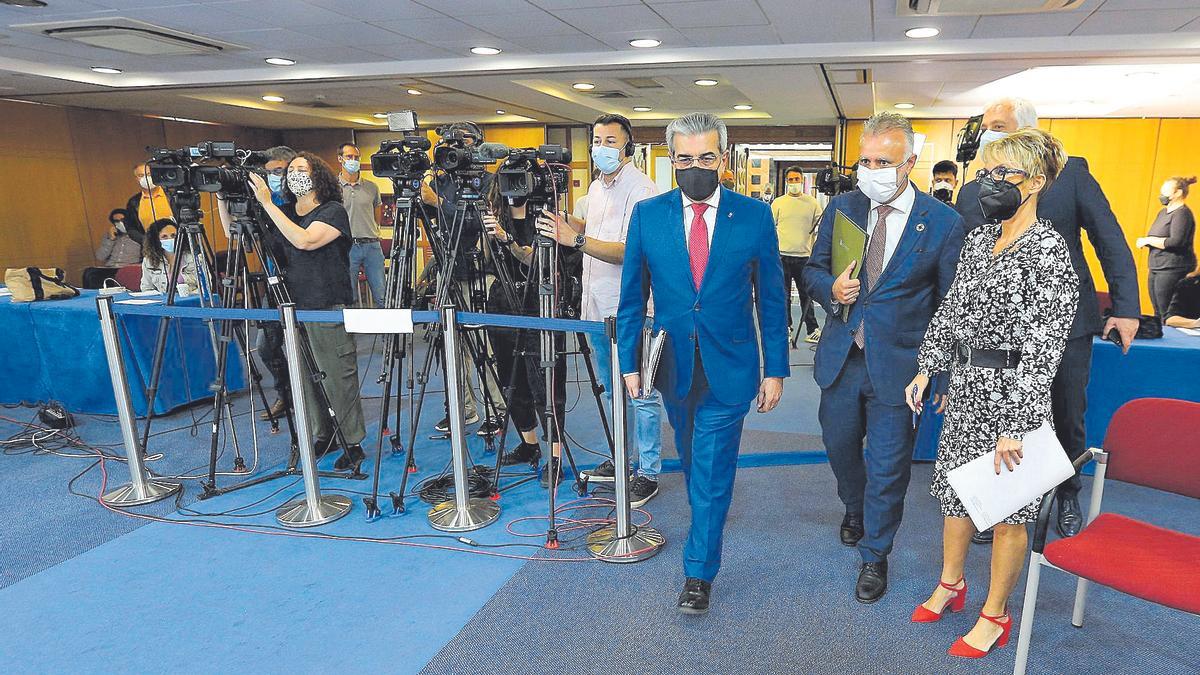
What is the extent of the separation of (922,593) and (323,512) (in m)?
2.48

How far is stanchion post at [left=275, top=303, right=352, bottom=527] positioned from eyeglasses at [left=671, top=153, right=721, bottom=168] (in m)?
1.80

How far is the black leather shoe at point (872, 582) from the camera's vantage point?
236cm

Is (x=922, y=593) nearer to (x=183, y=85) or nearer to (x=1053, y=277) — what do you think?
(x=1053, y=277)

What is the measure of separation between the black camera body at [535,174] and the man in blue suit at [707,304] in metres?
0.73

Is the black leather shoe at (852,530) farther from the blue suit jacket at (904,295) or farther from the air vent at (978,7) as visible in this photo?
the air vent at (978,7)

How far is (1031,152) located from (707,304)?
97 centimetres

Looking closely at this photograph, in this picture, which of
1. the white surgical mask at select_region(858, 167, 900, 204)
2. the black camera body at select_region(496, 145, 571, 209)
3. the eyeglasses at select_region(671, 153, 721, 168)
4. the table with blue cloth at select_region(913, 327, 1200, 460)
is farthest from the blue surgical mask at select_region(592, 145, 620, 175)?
the table with blue cloth at select_region(913, 327, 1200, 460)

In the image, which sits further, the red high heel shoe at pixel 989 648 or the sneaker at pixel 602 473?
the sneaker at pixel 602 473

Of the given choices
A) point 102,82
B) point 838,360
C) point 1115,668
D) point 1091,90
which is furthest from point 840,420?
point 102,82

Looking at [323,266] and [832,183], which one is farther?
[832,183]

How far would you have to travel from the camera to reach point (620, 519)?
8.89 ft

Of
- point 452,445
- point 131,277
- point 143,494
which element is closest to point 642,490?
point 452,445

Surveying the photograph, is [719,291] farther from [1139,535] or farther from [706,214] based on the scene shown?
[1139,535]

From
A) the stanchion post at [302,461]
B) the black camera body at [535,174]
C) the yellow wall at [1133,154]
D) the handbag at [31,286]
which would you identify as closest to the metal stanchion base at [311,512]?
the stanchion post at [302,461]
